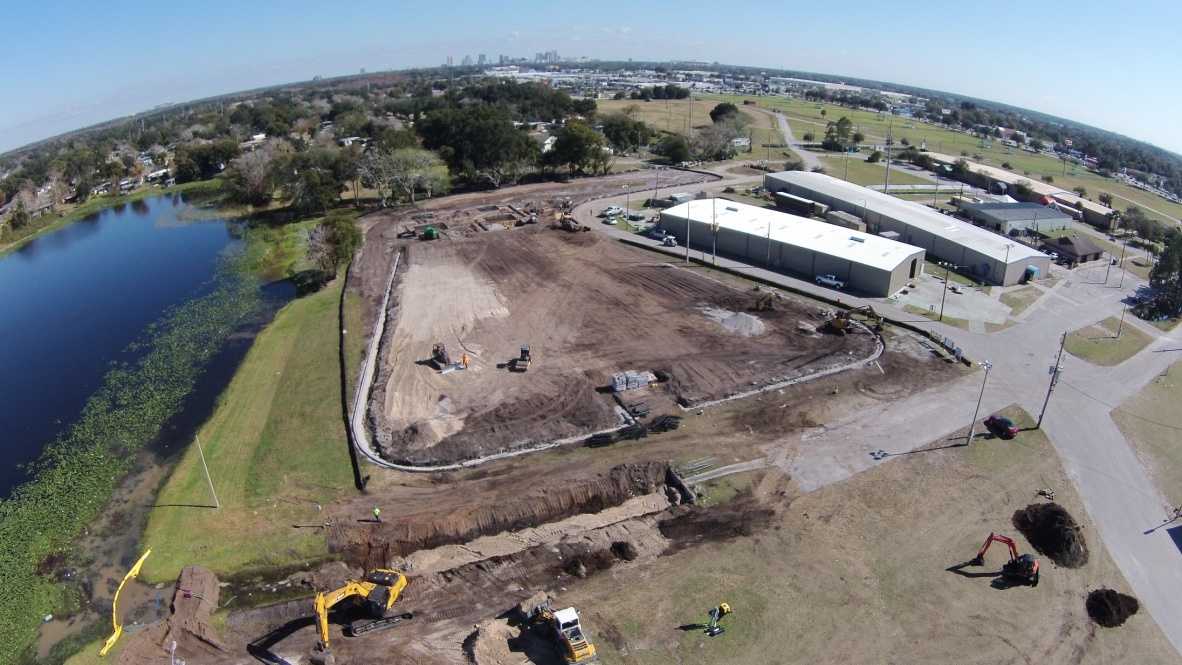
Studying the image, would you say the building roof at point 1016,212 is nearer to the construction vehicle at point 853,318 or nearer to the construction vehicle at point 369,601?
→ the construction vehicle at point 853,318

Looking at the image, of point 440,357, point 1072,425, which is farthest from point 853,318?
point 440,357

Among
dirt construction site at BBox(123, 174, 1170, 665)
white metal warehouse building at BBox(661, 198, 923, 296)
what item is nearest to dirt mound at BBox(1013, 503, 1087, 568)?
dirt construction site at BBox(123, 174, 1170, 665)

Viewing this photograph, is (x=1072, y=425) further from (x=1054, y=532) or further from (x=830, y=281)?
(x=830, y=281)

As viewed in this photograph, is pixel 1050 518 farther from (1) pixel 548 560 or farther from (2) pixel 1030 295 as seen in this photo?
(2) pixel 1030 295

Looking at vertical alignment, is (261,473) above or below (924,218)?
below

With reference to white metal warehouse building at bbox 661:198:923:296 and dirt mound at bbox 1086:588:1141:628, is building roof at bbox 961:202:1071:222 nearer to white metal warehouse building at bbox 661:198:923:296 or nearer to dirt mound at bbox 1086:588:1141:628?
white metal warehouse building at bbox 661:198:923:296
